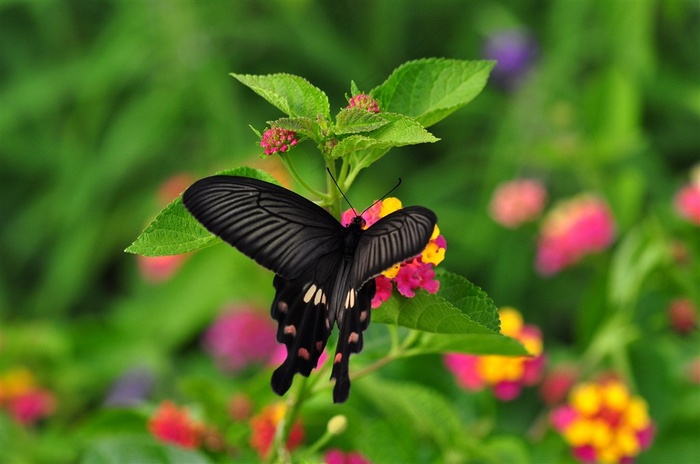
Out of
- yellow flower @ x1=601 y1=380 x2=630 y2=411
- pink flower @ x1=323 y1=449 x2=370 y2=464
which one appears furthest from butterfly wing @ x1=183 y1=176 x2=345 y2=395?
yellow flower @ x1=601 y1=380 x2=630 y2=411

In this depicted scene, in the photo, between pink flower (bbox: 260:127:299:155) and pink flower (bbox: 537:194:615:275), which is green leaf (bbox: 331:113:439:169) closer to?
pink flower (bbox: 260:127:299:155)

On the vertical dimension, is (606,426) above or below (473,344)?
below

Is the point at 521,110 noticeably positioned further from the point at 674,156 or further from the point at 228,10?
the point at 228,10

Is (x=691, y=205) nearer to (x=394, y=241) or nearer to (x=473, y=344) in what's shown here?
(x=473, y=344)

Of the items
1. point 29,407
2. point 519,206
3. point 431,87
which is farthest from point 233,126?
point 431,87

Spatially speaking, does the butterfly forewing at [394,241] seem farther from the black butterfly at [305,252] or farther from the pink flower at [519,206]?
the pink flower at [519,206]

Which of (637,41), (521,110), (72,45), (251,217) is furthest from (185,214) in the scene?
(72,45)
